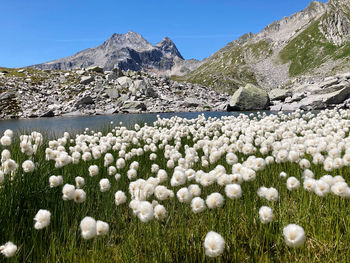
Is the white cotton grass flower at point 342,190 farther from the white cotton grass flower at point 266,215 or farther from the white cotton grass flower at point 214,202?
the white cotton grass flower at point 214,202

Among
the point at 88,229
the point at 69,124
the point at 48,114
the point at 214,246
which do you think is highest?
the point at 48,114

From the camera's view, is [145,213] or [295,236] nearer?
[295,236]

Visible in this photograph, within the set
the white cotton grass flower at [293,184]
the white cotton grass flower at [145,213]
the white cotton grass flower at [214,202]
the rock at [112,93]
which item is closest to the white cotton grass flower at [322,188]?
the white cotton grass flower at [293,184]

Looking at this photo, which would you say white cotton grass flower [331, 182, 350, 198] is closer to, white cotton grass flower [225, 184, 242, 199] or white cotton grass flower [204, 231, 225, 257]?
white cotton grass flower [225, 184, 242, 199]

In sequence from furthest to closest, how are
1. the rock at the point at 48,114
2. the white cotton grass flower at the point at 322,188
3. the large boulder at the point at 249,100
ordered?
1. the rock at the point at 48,114
2. the large boulder at the point at 249,100
3. the white cotton grass flower at the point at 322,188

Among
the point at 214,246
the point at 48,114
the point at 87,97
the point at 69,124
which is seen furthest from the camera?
the point at 87,97

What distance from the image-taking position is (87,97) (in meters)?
54.0

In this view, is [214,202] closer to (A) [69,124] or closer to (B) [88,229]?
(B) [88,229]

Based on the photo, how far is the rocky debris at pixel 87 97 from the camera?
166 ft

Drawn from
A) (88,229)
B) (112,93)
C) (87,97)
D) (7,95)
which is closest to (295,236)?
(88,229)

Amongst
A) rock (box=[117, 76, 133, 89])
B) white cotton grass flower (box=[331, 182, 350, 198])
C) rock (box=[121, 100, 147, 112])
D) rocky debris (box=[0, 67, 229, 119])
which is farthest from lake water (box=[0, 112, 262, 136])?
rock (box=[117, 76, 133, 89])

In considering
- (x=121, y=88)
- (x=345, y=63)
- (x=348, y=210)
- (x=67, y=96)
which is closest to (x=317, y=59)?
(x=345, y=63)

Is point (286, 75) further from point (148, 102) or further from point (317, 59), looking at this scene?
point (148, 102)

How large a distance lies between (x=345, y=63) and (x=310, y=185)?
15834 centimetres
